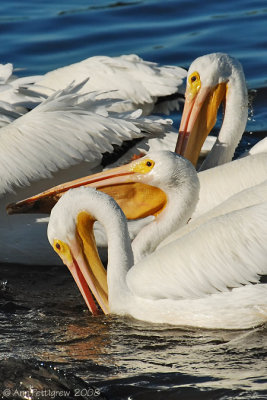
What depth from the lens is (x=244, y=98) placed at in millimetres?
6188

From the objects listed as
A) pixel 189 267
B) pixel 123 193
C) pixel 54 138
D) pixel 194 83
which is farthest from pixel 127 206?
pixel 194 83

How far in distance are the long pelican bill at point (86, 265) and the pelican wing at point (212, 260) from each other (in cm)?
43

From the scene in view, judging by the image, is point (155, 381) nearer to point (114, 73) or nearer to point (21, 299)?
point (21, 299)

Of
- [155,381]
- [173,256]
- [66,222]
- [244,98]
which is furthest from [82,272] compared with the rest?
[244,98]

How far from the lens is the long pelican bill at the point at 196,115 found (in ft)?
20.0

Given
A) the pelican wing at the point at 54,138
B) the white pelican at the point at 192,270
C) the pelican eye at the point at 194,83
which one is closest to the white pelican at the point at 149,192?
the pelican wing at the point at 54,138

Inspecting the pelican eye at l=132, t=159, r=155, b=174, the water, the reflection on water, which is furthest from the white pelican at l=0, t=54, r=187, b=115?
the reflection on water

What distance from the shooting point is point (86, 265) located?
4977 mm

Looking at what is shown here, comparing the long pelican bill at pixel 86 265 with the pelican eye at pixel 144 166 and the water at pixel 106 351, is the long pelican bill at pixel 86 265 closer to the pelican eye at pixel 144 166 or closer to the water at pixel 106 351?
the water at pixel 106 351

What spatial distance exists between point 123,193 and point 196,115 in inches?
44.9

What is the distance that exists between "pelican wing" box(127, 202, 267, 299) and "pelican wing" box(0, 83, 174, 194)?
3.72 ft

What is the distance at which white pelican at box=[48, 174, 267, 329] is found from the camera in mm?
4469

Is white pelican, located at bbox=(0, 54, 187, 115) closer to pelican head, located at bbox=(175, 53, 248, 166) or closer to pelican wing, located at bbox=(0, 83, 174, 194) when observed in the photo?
pelican head, located at bbox=(175, 53, 248, 166)

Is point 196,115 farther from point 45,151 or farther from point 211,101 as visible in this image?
point 45,151
